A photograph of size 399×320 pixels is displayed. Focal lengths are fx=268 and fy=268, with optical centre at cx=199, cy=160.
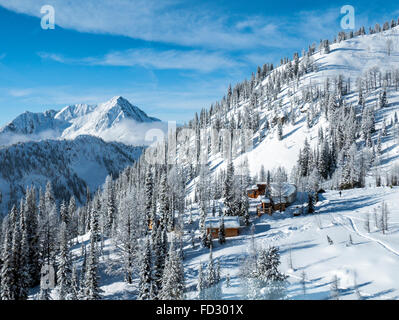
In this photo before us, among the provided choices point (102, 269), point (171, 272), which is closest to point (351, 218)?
point (171, 272)

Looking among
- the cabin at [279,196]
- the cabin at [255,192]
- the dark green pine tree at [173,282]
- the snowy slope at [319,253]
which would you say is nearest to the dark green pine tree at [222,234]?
the snowy slope at [319,253]

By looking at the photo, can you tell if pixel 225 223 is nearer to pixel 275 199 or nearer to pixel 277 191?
pixel 275 199

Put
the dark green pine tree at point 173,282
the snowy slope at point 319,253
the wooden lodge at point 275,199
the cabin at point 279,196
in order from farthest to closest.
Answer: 1. the cabin at point 279,196
2. the wooden lodge at point 275,199
3. the snowy slope at point 319,253
4. the dark green pine tree at point 173,282

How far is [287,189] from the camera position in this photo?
76688 mm

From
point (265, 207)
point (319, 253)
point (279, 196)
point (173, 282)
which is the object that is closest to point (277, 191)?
point (279, 196)

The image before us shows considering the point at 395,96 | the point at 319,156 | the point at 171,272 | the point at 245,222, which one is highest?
the point at 395,96

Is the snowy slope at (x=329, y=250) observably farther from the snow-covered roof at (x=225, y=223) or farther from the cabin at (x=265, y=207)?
the snow-covered roof at (x=225, y=223)

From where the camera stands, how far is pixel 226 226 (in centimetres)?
5866

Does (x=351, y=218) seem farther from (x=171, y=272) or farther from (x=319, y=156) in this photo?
(x=319, y=156)

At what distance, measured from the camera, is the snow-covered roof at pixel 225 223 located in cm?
5844

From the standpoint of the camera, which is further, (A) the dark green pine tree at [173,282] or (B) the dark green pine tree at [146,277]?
(B) the dark green pine tree at [146,277]

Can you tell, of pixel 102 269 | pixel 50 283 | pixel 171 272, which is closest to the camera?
pixel 171 272

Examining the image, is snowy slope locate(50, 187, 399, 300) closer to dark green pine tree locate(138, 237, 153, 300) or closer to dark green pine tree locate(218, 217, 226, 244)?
dark green pine tree locate(218, 217, 226, 244)
